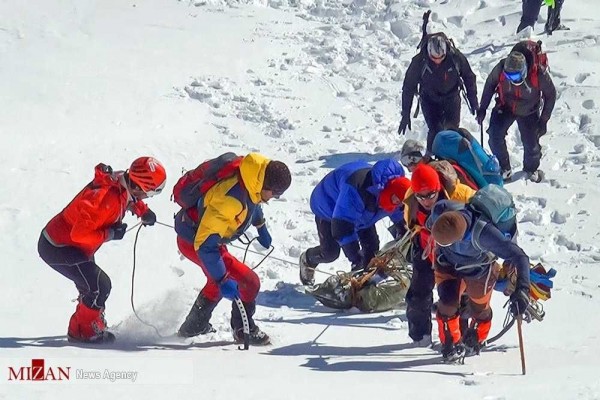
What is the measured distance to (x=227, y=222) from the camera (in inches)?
286

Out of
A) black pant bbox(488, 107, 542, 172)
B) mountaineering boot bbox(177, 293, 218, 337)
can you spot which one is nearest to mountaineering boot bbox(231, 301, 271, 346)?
mountaineering boot bbox(177, 293, 218, 337)

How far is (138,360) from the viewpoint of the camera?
6871 mm

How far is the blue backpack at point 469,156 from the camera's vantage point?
792 cm

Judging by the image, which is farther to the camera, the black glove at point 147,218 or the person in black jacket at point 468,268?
the black glove at point 147,218

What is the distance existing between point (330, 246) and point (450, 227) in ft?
9.93

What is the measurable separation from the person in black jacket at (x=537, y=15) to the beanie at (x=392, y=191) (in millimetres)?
7579

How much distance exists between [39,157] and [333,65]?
491 cm

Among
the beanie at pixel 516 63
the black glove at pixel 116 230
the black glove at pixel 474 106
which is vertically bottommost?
the black glove at pixel 116 230

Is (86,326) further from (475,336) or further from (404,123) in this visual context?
(404,123)

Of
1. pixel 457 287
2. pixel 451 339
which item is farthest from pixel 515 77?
pixel 451 339

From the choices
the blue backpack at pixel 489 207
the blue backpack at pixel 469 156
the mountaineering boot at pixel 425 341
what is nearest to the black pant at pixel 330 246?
the blue backpack at pixel 469 156

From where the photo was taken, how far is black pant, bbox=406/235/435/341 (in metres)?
7.43

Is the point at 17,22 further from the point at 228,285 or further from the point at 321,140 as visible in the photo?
the point at 228,285

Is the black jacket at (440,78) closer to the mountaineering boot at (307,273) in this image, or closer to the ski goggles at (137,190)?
the mountaineering boot at (307,273)
